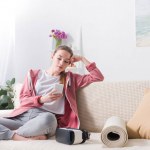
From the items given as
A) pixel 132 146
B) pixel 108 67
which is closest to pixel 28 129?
pixel 132 146

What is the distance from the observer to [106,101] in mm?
2283

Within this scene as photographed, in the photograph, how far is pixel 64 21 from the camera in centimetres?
354

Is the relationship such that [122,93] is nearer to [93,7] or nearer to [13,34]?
[93,7]

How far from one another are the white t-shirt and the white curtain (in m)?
1.29

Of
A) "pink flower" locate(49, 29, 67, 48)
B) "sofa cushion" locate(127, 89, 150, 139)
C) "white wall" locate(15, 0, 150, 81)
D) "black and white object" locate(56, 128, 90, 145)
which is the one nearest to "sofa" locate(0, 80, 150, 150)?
"sofa cushion" locate(127, 89, 150, 139)

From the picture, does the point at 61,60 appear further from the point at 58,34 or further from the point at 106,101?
the point at 58,34

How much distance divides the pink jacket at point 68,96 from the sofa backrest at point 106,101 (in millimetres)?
A: 64

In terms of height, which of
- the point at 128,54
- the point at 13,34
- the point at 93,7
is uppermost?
the point at 93,7

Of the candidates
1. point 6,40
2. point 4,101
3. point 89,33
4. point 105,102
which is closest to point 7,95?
point 4,101

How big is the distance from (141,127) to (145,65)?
1.47 m

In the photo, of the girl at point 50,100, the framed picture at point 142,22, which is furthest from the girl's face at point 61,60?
the framed picture at point 142,22

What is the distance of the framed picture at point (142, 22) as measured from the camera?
3.32 m

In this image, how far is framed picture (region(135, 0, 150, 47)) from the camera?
3322 millimetres

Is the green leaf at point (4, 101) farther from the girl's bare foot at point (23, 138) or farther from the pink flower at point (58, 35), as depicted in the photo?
the girl's bare foot at point (23, 138)
